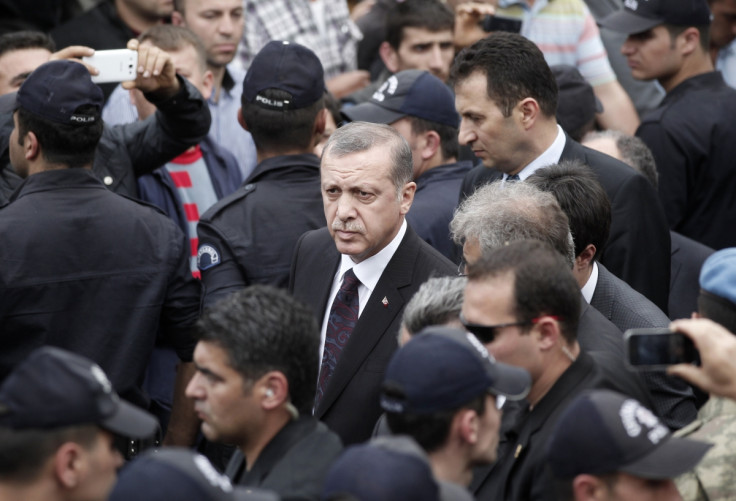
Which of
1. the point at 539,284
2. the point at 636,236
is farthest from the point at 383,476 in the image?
the point at 636,236

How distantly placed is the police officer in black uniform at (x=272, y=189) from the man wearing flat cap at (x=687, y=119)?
2155 millimetres

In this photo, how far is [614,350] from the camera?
3.96 metres

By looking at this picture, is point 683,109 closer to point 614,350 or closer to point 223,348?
point 614,350

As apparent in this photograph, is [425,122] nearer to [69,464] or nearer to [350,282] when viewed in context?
[350,282]

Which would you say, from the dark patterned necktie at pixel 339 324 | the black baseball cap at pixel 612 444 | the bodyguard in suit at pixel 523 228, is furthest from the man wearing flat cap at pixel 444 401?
the dark patterned necktie at pixel 339 324

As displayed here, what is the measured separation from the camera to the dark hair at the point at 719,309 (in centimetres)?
351

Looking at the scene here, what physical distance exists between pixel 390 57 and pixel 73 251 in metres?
3.77


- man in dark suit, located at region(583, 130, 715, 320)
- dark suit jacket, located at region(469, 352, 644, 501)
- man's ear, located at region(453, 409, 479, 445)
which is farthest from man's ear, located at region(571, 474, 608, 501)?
man in dark suit, located at region(583, 130, 715, 320)

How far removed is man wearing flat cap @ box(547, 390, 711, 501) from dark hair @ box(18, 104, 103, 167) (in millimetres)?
2588

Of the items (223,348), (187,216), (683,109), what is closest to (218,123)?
(187,216)

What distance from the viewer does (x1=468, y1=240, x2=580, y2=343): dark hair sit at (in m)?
3.63

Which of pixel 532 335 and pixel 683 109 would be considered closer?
pixel 532 335

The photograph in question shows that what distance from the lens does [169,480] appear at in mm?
2654

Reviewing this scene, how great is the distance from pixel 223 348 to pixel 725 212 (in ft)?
12.7
